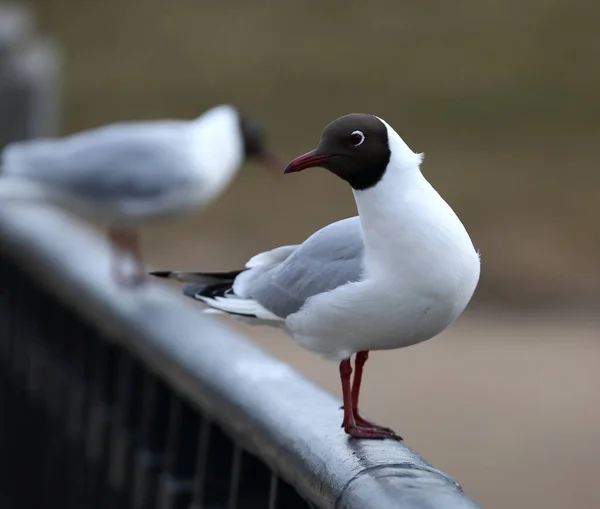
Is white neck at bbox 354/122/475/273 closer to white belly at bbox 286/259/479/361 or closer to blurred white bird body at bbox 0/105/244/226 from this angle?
white belly at bbox 286/259/479/361

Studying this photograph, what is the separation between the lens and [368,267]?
0.73m

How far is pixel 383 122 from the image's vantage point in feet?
2.20

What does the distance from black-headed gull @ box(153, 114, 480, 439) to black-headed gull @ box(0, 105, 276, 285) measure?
128 centimetres

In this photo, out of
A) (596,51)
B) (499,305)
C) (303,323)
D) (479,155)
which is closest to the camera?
(303,323)

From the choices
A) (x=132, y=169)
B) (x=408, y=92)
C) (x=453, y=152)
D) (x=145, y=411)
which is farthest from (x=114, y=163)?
(x=408, y=92)

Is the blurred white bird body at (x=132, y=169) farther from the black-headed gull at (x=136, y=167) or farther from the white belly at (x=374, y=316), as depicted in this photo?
the white belly at (x=374, y=316)

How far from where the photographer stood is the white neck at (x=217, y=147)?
208 centimetres

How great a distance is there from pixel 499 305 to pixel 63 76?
3.76 meters

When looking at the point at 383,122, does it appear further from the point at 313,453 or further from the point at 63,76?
the point at 63,76

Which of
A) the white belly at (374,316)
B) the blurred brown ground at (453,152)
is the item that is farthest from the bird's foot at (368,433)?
the blurred brown ground at (453,152)

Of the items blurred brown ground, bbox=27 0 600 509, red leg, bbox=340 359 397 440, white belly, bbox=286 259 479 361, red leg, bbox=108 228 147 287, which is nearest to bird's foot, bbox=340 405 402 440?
red leg, bbox=340 359 397 440

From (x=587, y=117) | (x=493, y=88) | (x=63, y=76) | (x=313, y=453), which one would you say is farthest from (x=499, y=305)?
(x=313, y=453)

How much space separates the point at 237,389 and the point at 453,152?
496 centimetres

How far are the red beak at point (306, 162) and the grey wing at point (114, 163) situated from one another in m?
1.46
